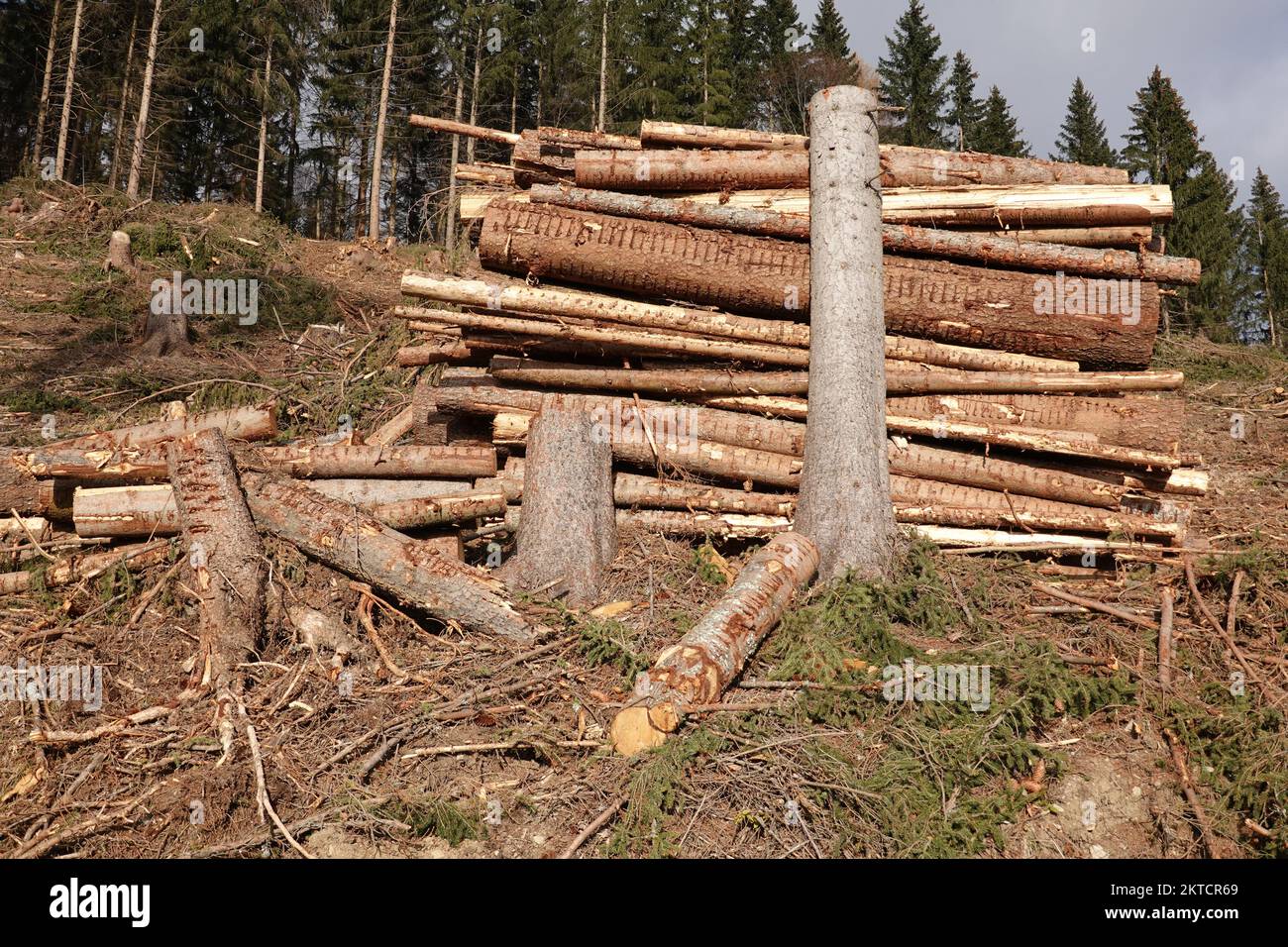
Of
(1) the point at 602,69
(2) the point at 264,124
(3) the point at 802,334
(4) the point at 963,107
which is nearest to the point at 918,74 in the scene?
(4) the point at 963,107

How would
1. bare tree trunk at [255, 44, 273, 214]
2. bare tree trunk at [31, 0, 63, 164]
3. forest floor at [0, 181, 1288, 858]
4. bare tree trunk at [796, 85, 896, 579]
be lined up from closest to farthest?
forest floor at [0, 181, 1288, 858], bare tree trunk at [796, 85, 896, 579], bare tree trunk at [31, 0, 63, 164], bare tree trunk at [255, 44, 273, 214]

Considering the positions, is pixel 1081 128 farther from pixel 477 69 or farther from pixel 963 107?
pixel 477 69

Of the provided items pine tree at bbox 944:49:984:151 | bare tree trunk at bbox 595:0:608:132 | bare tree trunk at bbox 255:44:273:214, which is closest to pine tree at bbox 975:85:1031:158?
Result: pine tree at bbox 944:49:984:151

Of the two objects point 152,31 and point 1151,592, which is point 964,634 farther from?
point 152,31

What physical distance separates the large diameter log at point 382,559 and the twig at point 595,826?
1.64 metres

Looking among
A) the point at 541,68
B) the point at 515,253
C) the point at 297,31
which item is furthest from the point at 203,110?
the point at 515,253

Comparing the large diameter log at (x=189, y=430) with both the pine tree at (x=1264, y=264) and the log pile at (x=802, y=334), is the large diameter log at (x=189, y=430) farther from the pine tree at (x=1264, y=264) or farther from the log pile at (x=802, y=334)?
the pine tree at (x=1264, y=264)

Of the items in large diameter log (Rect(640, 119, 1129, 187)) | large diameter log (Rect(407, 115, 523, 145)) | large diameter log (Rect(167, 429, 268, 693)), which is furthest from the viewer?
large diameter log (Rect(407, 115, 523, 145))

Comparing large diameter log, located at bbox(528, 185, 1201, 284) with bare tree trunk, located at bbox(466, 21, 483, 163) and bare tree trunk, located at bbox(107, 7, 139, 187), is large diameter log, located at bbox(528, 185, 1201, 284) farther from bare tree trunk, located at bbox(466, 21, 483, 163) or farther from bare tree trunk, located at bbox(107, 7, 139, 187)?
bare tree trunk, located at bbox(107, 7, 139, 187)

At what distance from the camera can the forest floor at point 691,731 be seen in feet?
12.9

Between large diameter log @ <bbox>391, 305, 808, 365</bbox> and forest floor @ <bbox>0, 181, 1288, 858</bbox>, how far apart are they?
1705 mm

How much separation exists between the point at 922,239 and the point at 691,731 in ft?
16.5

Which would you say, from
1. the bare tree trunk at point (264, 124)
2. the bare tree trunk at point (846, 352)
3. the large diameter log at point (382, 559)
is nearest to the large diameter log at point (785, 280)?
the bare tree trunk at point (846, 352)

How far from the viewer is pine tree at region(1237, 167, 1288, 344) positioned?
38.8 m
